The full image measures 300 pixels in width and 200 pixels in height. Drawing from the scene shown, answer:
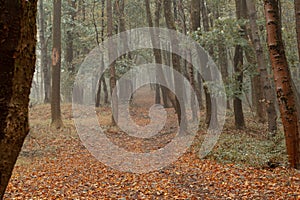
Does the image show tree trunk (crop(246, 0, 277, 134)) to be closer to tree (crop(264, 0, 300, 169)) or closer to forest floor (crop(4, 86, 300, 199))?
forest floor (crop(4, 86, 300, 199))

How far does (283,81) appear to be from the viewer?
7375 millimetres

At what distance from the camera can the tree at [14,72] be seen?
1768 mm

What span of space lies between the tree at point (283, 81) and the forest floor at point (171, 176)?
0.79m

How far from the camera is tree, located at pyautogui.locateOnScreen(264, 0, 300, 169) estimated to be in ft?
24.2

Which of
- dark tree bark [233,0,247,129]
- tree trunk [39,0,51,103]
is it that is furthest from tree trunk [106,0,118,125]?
tree trunk [39,0,51,103]

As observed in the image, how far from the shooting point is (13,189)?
299 inches

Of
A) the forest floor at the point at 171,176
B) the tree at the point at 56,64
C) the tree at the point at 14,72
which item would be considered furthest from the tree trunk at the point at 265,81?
the tree at the point at 14,72

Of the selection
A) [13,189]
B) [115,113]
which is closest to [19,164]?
[13,189]

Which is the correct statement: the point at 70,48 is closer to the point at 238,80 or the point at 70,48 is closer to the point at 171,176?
the point at 238,80

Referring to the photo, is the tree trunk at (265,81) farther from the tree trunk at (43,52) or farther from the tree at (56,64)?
the tree trunk at (43,52)

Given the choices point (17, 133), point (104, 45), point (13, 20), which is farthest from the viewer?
point (104, 45)

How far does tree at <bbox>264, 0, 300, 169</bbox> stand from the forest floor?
31.2 inches

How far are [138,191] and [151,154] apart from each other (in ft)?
15.1

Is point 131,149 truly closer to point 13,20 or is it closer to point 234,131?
point 234,131
